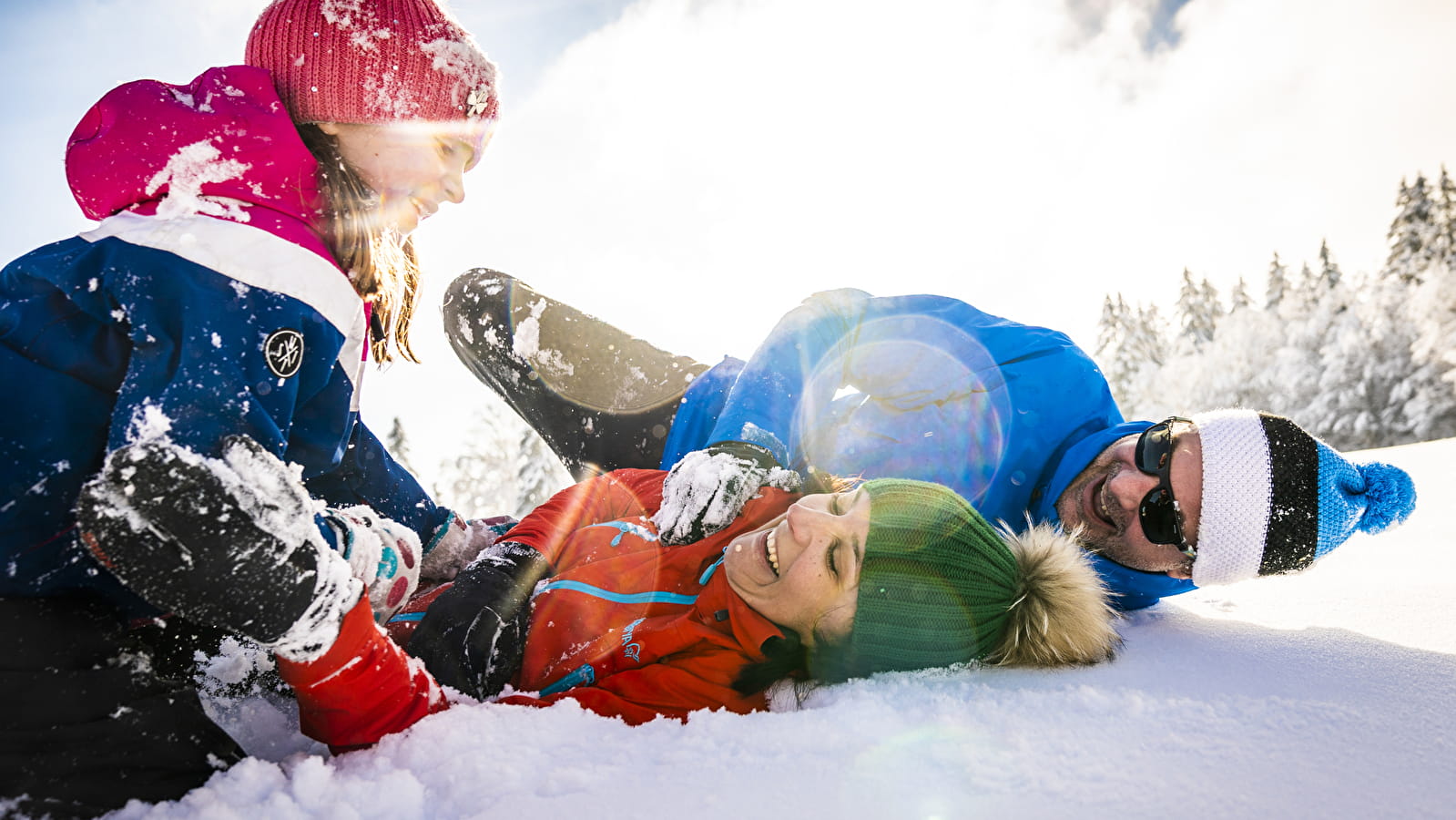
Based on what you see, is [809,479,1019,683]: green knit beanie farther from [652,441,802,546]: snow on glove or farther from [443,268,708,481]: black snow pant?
[443,268,708,481]: black snow pant

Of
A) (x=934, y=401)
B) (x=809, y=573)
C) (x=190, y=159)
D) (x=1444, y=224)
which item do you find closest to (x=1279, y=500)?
(x=934, y=401)

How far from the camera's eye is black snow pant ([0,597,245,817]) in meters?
1.11

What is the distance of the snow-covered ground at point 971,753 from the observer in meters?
1.04

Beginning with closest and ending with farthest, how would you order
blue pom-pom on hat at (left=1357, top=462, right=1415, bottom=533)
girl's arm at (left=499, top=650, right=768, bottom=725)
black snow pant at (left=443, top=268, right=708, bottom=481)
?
girl's arm at (left=499, top=650, right=768, bottom=725)
blue pom-pom on hat at (left=1357, top=462, right=1415, bottom=533)
black snow pant at (left=443, top=268, right=708, bottom=481)

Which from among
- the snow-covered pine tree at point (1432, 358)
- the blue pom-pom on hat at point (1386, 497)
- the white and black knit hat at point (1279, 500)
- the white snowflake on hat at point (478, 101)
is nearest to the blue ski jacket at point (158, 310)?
the white snowflake on hat at point (478, 101)

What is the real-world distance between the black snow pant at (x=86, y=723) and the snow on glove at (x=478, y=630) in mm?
485

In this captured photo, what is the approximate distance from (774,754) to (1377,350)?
3076 cm

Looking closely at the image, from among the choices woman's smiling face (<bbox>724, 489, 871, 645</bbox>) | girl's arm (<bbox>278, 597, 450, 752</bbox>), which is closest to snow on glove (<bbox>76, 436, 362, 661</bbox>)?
girl's arm (<bbox>278, 597, 450, 752</bbox>)

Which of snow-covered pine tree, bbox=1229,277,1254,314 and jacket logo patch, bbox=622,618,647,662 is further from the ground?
snow-covered pine tree, bbox=1229,277,1254,314

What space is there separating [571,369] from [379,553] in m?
1.87

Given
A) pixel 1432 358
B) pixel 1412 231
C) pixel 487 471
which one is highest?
pixel 1412 231

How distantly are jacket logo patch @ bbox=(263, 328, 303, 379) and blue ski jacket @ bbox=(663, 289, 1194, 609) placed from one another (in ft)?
4.83

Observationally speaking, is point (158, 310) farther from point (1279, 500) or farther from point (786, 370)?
point (1279, 500)

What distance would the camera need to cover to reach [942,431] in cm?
297
